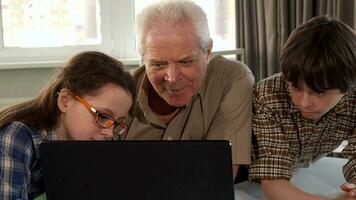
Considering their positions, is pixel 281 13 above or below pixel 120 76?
above

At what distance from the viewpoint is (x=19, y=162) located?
0.96m

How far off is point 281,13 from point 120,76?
→ 1.56 metres

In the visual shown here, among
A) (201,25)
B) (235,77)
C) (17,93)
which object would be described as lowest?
(17,93)

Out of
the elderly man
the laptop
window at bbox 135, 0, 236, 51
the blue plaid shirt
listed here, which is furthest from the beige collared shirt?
window at bbox 135, 0, 236, 51

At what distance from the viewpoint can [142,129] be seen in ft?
4.67

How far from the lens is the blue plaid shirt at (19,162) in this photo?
3.01 ft

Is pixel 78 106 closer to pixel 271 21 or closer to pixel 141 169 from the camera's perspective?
pixel 141 169

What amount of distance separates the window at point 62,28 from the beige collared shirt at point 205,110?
1618mm

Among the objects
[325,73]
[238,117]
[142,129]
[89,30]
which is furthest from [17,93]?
[325,73]

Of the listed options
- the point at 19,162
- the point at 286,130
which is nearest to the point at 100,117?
the point at 19,162

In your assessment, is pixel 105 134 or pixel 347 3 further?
pixel 347 3

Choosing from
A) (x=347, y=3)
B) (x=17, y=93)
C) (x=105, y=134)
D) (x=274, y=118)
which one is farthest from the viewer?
(x=17, y=93)

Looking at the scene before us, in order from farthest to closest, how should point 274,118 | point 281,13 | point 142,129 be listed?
point 281,13 < point 142,129 < point 274,118

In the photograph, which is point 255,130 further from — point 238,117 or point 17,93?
point 17,93
